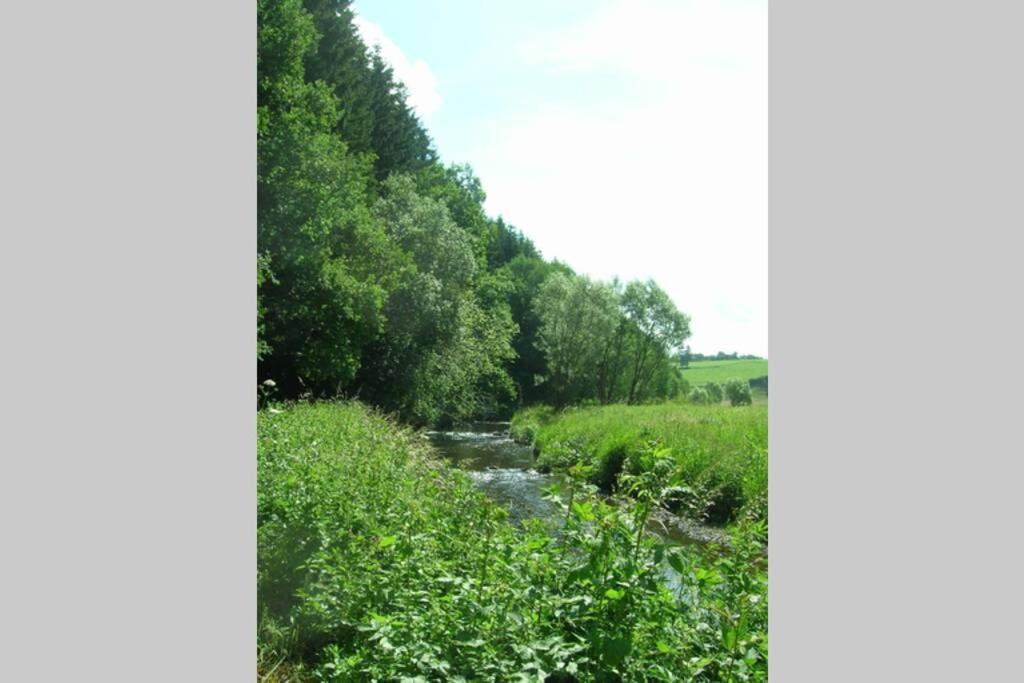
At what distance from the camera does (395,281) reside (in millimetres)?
6680

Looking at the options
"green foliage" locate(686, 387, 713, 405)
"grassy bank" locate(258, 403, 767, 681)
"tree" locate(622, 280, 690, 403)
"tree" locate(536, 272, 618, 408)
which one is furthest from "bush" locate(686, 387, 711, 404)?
"grassy bank" locate(258, 403, 767, 681)

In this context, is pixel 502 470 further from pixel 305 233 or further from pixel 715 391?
pixel 305 233

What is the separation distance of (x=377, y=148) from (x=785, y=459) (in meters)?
6.04

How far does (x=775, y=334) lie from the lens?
3.01 m

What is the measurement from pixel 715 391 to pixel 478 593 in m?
1.46

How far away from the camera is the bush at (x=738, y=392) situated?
360 centimetres

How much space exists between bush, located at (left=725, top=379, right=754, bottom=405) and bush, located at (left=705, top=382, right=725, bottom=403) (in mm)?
48

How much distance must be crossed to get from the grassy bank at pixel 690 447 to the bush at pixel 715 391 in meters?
0.04

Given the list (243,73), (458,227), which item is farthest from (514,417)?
(243,73)

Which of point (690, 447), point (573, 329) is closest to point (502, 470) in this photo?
point (573, 329)

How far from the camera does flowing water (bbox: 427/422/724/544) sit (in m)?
4.73

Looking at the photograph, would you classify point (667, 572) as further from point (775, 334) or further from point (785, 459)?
point (775, 334)

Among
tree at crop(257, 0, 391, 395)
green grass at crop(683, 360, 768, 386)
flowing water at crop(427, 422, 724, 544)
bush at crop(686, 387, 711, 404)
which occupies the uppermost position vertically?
tree at crop(257, 0, 391, 395)

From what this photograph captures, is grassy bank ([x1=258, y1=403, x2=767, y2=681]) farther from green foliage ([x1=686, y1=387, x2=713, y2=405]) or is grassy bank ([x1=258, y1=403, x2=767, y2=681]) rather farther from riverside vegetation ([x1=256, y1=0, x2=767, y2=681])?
green foliage ([x1=686, y1=387, x2=713, y2=405])
